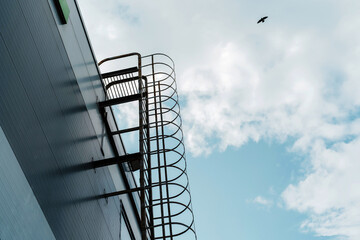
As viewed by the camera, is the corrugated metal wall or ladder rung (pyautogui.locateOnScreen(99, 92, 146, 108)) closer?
the corrugated metal wall

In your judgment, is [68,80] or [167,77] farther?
[167,77]

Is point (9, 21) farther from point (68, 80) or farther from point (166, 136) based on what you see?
point (166, 136)

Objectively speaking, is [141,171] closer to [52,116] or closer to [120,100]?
[52,116]

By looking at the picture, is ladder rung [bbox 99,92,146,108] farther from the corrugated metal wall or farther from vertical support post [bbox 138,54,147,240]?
the corrugated metal wall

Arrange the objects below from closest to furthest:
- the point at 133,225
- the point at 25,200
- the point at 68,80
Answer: the point at 25,200 → the point at 68,80 → the point at 133,225

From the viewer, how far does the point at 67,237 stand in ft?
21.4

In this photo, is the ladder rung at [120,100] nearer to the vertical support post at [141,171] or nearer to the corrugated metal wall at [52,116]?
the vertical support post at [141,171]

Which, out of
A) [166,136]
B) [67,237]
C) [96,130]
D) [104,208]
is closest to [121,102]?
[96,130]

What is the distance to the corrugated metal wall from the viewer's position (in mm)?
5414

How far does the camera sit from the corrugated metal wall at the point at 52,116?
17.8 feet

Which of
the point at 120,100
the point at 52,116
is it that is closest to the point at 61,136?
the point at 52,116

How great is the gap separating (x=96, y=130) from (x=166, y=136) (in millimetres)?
2063

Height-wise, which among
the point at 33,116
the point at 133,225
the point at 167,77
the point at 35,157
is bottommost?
the point at 35,157

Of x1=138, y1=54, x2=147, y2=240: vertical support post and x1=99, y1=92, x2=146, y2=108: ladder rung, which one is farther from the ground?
x1=99, y1=92, x2=146, y2=108: ladder rung
